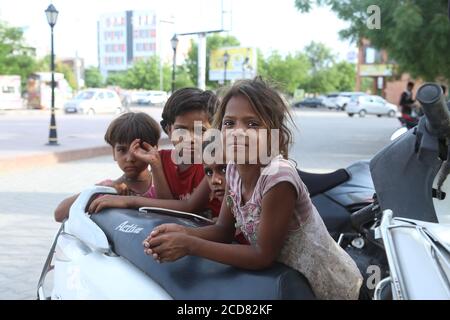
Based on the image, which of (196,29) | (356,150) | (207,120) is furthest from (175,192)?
(196,29)

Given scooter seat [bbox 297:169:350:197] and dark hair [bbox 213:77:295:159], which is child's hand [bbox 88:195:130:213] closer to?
dark hair [bbox 213:77:295:159]

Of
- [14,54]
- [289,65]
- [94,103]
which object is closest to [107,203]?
[94,103]

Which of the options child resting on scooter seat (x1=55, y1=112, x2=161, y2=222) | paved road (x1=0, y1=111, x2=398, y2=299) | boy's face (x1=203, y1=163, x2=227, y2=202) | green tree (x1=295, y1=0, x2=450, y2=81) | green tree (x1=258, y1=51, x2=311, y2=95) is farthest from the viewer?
green tree (x1=258, y1=51, x2=311, y2=95)

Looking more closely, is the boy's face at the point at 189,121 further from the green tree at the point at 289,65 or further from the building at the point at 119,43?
the building at the point at 119,43

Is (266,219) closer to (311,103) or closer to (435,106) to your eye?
(435,106)

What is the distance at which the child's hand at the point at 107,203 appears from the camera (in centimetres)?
206

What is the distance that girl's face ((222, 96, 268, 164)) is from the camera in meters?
1.60

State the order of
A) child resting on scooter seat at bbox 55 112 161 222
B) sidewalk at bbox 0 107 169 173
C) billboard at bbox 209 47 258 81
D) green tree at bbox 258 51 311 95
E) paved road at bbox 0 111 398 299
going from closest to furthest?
child resting on scooter seat at bbox 55 112 161 222
paved road at bbox 0 111 398 299
sidewalk at bbox 0 107 169 173
billboard at bbox 209 47 258 81
green tree at bbox 258 51 311 95

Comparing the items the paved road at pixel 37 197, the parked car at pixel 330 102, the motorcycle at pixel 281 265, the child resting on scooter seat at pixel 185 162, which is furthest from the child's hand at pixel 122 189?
the parked car at pixel 330 102

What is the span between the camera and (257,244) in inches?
59.7

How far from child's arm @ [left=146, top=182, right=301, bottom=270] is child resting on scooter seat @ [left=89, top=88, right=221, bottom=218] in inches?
27.6

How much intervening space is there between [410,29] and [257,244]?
871 cm

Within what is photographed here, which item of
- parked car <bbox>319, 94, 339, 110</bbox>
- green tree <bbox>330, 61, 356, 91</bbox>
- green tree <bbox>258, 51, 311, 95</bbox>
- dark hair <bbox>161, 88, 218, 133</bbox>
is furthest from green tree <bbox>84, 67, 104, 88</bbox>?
dark hair <bbox>161, 88, 218, 133</bbox>

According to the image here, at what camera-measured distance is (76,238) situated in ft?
6.74
